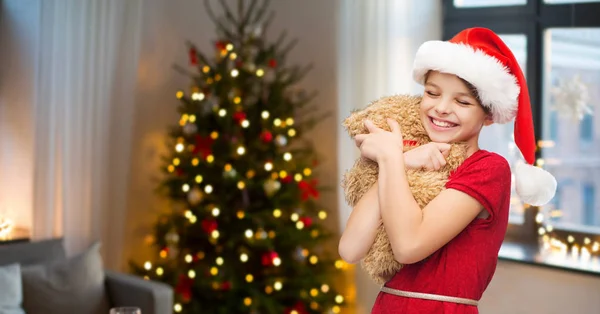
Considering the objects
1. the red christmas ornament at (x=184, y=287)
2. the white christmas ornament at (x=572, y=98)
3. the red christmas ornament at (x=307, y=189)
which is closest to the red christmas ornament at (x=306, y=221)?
the red christmas ornament at (x=307, y=189)

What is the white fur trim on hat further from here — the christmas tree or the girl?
the christmas tree

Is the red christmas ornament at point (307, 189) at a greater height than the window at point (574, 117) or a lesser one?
lesser

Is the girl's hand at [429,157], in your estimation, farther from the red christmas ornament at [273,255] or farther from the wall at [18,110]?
the wall at [18,110]

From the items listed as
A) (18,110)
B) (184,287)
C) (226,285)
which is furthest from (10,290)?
(18,110)

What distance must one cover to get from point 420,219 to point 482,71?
31 cm

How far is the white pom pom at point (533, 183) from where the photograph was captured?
163 centimetres

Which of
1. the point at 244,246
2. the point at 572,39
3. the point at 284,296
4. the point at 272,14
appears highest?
the point at 272,14

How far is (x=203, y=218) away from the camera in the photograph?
415 cm

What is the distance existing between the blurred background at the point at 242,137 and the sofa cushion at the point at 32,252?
18 cm

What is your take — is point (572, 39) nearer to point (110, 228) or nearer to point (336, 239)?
point (336, 239)

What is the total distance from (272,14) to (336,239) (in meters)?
1.41

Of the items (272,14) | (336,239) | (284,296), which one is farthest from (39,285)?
(272,14)

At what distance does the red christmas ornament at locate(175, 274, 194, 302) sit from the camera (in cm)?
409

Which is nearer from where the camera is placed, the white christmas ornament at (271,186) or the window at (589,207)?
the window at (589,207)
